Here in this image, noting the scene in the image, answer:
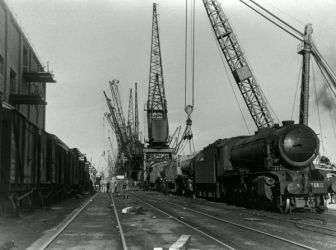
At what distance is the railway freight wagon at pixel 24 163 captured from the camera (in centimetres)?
1431

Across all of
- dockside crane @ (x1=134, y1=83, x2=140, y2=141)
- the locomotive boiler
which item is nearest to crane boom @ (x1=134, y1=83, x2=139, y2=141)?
dockside crane @ (x1=134, y1=83, x2=140, y2=141)

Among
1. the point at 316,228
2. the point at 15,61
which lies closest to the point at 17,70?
the point at 15,61

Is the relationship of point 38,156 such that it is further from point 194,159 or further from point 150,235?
point 194,159

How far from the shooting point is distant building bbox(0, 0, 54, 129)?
108 ft

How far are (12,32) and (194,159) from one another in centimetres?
1657

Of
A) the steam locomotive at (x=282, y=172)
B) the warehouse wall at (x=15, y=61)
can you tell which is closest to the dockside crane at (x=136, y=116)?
the warehouse wall at (x=15, y=61)

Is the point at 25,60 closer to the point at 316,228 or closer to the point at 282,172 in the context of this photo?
the point at 282,172

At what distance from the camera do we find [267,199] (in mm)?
18891

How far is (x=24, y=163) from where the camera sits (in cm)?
1638

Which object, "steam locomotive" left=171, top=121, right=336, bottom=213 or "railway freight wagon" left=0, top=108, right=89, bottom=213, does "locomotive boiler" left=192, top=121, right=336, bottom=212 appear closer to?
"steam locomotive" left=171, top=121, right=336, bottom=213

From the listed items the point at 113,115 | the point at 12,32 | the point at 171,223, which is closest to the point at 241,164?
the point at 171,223

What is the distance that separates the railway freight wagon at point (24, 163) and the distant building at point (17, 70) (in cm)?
711

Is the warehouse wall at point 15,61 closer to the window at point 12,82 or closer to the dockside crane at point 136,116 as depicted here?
the window at point 12,82

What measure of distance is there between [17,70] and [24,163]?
23.4 metres
